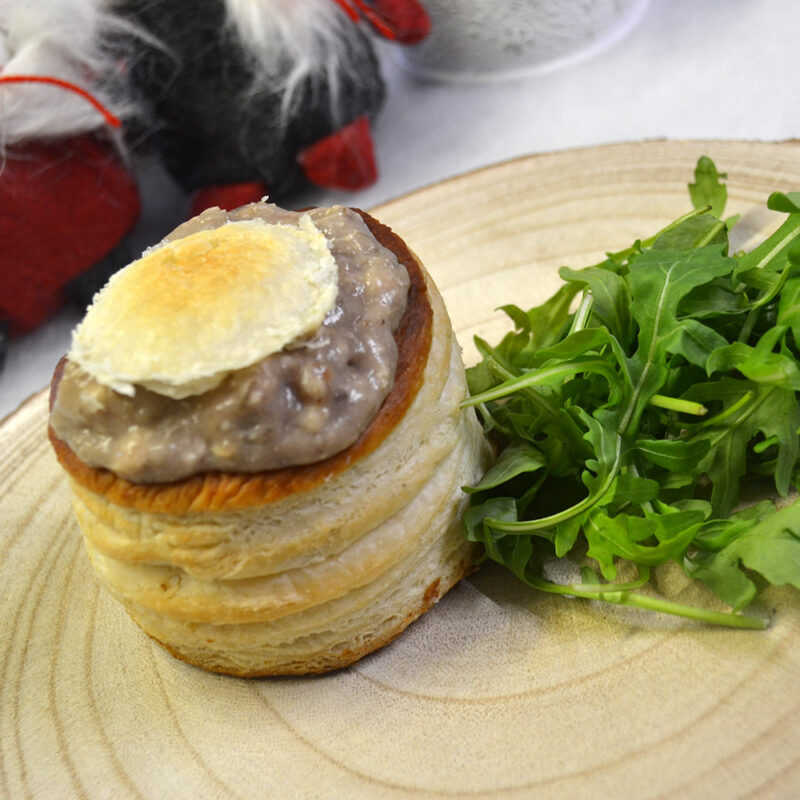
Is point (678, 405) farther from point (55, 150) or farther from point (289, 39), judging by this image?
point (55, 150)

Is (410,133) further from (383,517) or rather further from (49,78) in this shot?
(383,517)

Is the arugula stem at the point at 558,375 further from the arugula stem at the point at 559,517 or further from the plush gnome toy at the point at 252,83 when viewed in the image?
the plush gnome toy at the point at 252,83

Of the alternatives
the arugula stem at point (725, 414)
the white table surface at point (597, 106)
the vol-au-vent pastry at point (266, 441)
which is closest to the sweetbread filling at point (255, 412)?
the vol-au-vent pastry at point (266, 441)

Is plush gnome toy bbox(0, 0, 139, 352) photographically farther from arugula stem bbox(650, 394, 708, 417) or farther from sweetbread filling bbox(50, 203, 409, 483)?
arugula stem bbox(650, 394, 708, 417)

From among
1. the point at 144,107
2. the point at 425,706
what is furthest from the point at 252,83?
the point at 425,706

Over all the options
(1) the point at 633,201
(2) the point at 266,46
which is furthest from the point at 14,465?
(1) the point at 633,201

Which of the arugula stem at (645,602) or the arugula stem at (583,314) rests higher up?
the arugula stem at (583,314)
